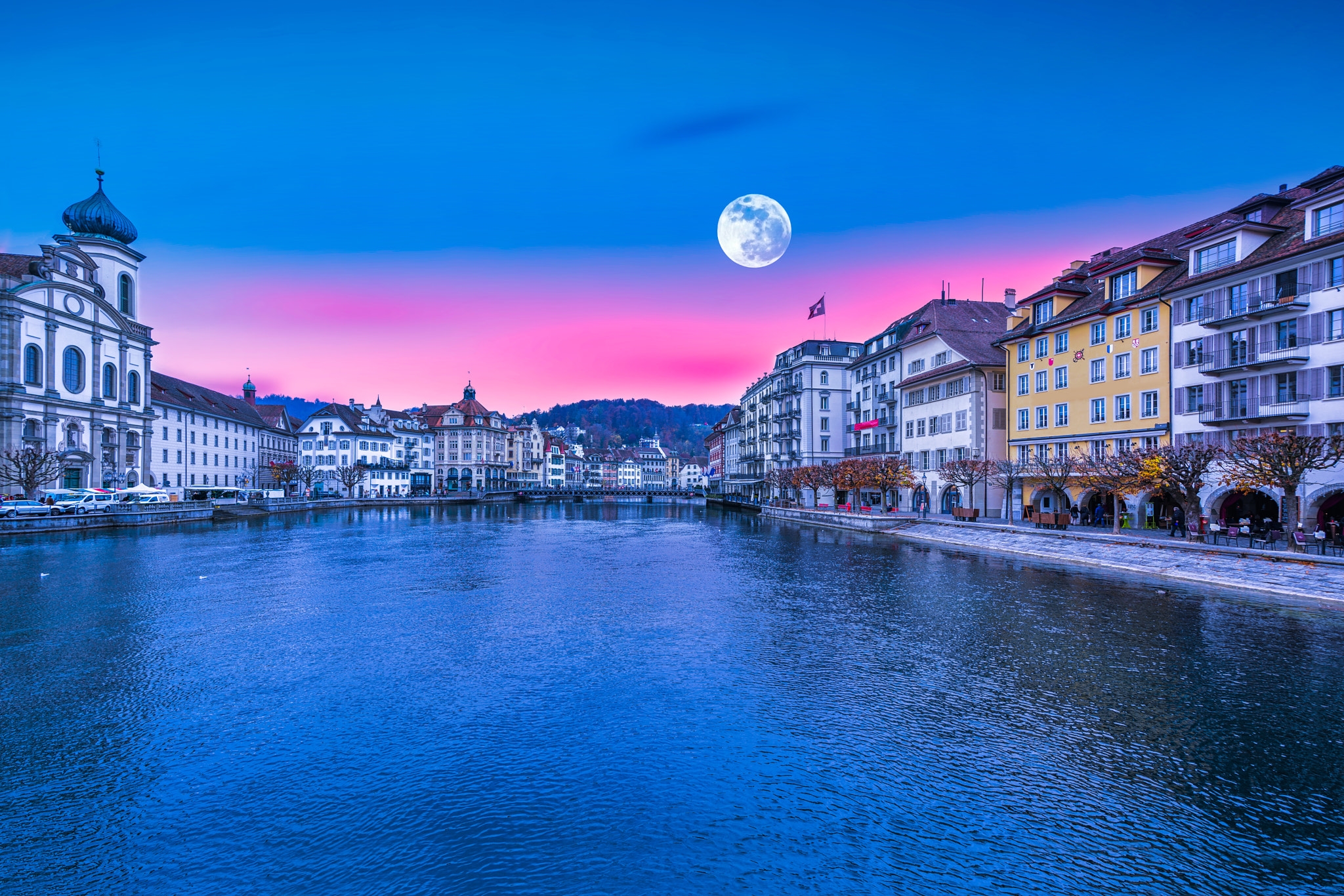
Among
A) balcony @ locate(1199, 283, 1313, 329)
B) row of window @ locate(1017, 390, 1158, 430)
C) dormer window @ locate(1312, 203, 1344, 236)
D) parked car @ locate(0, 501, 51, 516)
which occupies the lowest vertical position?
parked car @ locate(0, 501, 51, 516)

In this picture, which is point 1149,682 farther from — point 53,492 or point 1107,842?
point 53,492

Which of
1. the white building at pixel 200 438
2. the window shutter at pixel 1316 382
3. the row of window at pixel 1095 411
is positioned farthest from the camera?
the white building at pixel 200 438

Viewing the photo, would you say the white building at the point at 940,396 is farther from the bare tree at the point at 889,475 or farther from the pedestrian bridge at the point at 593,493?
the pedestrian bridge at the point at 593,493

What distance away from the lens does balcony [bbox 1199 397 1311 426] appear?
32.6m

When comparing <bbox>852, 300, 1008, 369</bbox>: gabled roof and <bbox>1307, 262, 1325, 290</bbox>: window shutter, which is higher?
<bbox>852, 300, 1008, 369</bbox>: gabled roof

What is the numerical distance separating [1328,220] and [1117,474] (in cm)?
1467

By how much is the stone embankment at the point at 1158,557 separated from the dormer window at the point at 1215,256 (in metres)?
14.9

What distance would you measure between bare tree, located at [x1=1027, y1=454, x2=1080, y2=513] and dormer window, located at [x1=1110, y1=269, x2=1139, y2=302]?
35.2 ft

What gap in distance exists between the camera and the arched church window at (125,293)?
7881 cm

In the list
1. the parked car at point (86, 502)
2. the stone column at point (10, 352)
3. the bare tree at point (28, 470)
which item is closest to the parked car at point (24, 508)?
the parked car at point (86, 502)

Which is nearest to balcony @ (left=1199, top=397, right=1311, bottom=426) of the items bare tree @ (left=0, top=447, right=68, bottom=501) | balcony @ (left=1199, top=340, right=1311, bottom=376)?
balcony @ (left=1199, top=340, right=1311, bottom=376)

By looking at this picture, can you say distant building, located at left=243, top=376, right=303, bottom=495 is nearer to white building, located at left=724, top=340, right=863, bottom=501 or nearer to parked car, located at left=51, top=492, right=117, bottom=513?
parked car, located at left=51, top=492, right=117, bottom=513

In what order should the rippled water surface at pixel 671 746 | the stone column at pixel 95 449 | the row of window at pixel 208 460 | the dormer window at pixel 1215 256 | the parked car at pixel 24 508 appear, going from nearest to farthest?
the rippled water surface at pixel 671 746
the dormer window at pixel 1215 256
the parked car at pixel 24 508
the stone column at pixel 95 449
the row of window at pixel 208 460

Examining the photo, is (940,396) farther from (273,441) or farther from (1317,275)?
(273,441)
